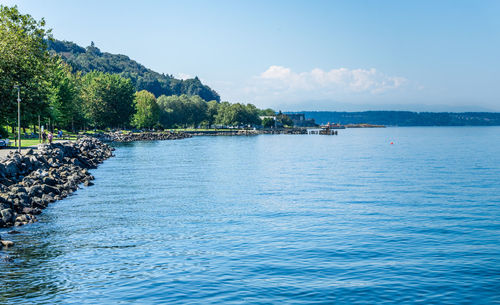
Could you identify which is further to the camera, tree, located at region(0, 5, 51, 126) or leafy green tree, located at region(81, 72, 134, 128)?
leafy green tree, located at region(81, 72, 134, 128)

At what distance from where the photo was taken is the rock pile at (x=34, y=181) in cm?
3062

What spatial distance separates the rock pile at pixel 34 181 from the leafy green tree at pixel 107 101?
100.0 metres

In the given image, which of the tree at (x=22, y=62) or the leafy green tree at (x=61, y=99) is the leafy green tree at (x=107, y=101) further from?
the tree at (x=22, y=62)

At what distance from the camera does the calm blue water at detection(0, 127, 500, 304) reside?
17797 millimetres

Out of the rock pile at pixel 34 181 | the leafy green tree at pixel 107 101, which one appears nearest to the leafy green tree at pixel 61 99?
the leafy green tree at pixel 107 101

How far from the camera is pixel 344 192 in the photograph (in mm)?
44531

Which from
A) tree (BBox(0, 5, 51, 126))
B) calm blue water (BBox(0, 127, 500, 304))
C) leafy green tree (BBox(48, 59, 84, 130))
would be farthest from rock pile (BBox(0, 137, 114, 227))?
leafy green tree (BBox(48, 59, 84, 130))

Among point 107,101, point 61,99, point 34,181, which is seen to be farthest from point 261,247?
point 107,101

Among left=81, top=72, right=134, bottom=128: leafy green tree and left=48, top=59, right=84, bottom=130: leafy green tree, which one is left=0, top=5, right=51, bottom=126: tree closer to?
left=48, top=59, right=84, bottom=130: leafy green tree

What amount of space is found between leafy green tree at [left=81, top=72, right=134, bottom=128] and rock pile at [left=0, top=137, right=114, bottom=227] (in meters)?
100.0

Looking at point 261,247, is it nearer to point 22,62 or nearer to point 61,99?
point 22,62

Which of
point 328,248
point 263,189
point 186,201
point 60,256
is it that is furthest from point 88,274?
point 263,189

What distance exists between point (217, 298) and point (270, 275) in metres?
3.31

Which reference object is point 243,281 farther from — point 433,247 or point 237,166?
point 237,166
